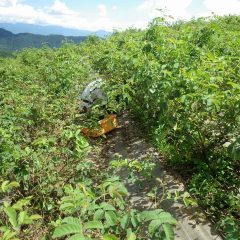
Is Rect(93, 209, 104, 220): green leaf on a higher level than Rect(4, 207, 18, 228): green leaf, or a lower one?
higher

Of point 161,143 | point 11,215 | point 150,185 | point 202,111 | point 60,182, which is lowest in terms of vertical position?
point 150,185

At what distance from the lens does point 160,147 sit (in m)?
6.62

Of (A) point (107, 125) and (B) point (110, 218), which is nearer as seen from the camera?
(B) point (110, 218)

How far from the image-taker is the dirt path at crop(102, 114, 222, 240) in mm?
4645

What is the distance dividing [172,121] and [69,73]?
184 inches

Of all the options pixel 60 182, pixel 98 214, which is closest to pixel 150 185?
pixel 60 182

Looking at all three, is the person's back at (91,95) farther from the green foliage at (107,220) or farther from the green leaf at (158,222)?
the green leaf at (158,222)

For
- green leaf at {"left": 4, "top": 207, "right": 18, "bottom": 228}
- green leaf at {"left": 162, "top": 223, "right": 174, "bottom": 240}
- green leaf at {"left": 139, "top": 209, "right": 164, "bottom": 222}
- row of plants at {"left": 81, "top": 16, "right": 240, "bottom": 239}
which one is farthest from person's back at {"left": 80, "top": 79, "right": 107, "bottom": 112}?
green leaf at {"left": 162, "top": 223, "right": 174, "bottom": 240}

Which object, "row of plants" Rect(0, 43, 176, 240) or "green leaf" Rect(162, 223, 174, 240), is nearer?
"green leaf" Rect(162, 223, 174, 240)

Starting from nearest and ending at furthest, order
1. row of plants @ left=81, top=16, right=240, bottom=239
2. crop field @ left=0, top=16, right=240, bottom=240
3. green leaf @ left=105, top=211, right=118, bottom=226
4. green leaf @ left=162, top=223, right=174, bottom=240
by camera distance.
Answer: green leaf @ left=162, top=223, right=174, bottom=240, green leaf @ left=105, top=211, right=118, bottom=226, crop field @ left=0, top=16, right=240, bottom=240, row of plants @ left=81, top=16, right=240, bottom=239

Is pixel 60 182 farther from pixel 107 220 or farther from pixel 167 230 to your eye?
pixel 167 230

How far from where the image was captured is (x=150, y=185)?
5.95 meters

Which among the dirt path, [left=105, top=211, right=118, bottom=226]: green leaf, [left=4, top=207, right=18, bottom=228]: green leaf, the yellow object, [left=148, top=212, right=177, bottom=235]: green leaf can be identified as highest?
[left=148, top=212, right=177, bottom=235]: green leaf

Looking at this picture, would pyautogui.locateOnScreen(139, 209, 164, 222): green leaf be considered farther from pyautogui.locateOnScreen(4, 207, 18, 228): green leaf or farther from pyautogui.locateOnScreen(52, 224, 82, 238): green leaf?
pyautogui.locateOnScreen(4, 207, 18, 228): green leaf
